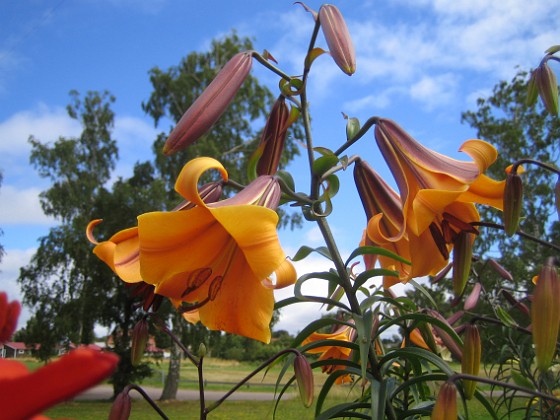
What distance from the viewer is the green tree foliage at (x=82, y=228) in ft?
32.6

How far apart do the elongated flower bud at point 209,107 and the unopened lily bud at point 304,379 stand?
26cm

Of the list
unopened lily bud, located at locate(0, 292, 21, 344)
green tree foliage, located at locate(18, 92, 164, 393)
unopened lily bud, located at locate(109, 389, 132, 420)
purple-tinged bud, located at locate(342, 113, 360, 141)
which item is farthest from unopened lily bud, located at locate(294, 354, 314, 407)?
green tree foliage, located at locate(18, 92, 164, 393)

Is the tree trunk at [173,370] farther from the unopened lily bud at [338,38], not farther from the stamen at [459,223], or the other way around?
the stamen at [459,223]

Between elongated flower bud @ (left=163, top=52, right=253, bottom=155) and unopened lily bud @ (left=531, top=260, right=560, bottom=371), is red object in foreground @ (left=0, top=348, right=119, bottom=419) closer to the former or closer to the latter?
unopened lily bud @ (left=531, top=260, right=560, bottom=371)

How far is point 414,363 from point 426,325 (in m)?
0.06

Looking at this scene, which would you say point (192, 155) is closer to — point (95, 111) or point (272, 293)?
point (95, 111)

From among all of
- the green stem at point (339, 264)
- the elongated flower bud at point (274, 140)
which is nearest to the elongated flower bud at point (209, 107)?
the elongated flower bud at point (274, 140)

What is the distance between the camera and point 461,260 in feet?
1.64

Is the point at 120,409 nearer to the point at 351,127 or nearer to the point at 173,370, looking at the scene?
the point at 351,127

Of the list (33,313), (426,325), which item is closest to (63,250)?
(33,313)

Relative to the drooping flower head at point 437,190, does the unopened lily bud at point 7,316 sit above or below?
below

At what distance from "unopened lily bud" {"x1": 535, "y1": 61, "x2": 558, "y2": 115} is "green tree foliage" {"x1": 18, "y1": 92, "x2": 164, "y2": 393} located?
928cm

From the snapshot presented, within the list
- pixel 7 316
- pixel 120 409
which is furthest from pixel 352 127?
pixel 7 316

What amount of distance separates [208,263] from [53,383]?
0.45 meters
